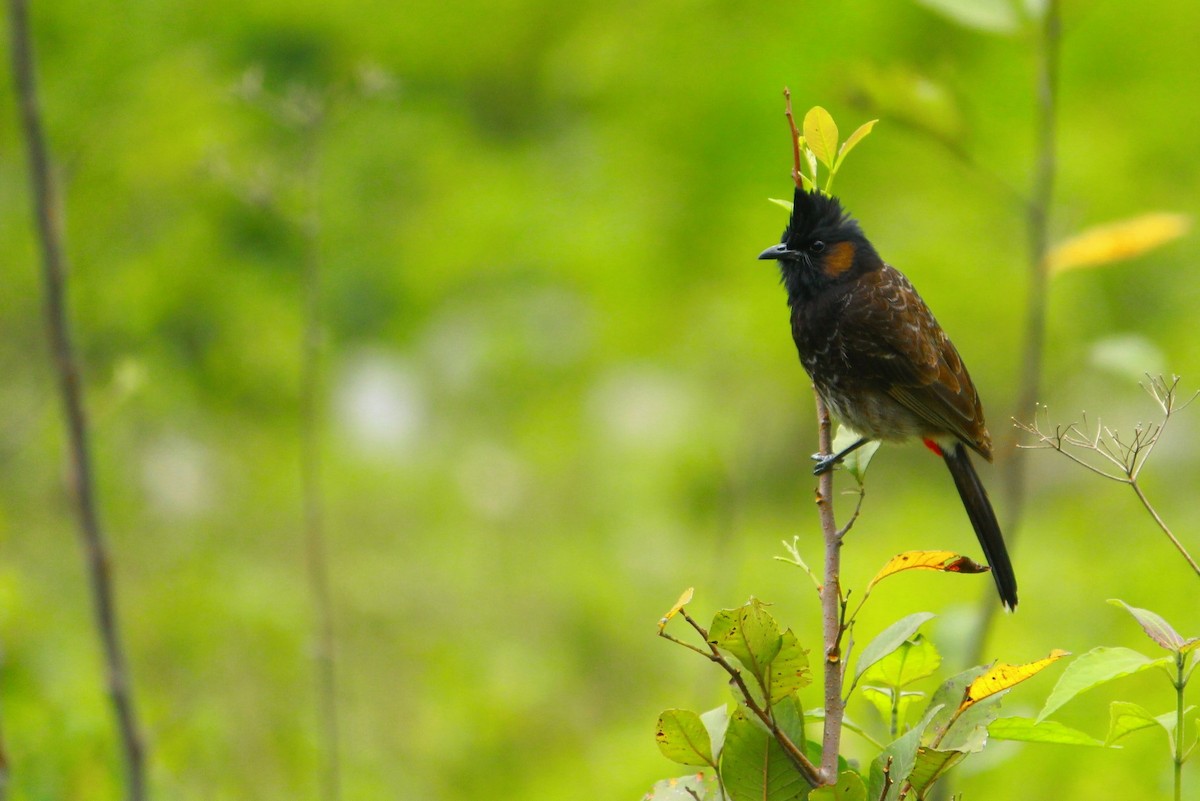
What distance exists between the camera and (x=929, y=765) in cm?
75

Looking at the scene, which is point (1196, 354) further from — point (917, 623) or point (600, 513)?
point (917, 623)

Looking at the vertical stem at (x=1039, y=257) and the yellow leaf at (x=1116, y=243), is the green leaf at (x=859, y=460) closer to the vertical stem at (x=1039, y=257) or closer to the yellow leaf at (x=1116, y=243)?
the vertical stem at (x=1039, y=257)

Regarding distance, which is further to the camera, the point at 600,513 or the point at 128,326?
the point at 600,513

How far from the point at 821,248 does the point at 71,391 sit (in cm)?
104

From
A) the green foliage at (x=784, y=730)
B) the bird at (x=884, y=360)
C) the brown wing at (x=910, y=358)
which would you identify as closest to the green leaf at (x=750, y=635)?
the green foliage at (x=784, y=730)

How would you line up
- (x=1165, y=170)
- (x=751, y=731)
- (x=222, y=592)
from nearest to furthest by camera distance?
(x=751, y=731) → (x=222, y=592) → (x=1165, y=170)

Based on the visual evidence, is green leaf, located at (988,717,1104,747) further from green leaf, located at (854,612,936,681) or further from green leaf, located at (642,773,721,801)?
green leaf, located at (642,773,721,801)

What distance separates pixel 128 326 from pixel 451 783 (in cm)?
141

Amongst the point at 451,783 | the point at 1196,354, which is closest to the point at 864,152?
the point at 1196,354

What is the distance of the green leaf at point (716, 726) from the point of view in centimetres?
83

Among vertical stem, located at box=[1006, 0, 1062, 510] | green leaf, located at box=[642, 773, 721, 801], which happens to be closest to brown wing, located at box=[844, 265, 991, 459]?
vertical stem, located at box=[1006, 0, 1062, 510]

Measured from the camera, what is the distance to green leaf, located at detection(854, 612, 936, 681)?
0.82 metres

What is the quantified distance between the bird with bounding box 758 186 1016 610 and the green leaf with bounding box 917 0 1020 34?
15.0 inches

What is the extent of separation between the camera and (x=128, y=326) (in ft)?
10.4
